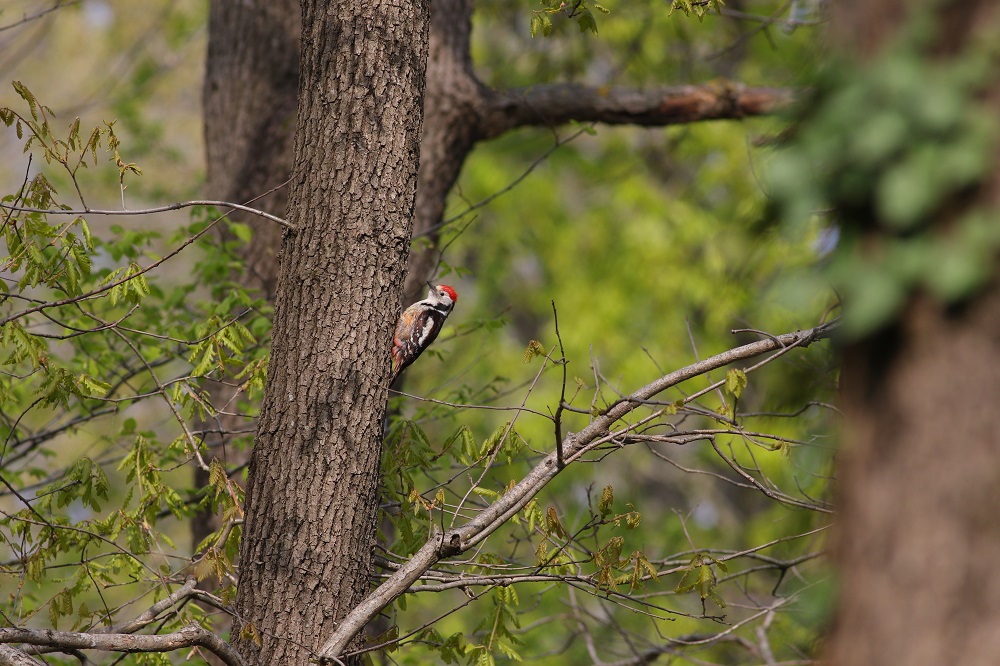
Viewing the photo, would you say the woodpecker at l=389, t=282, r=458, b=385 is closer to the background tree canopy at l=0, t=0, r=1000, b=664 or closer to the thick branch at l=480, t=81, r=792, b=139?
the background tree canopy at l=0, t=0, r=1000, b=664

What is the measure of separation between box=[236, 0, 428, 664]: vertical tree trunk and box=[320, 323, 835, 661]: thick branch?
0.13m

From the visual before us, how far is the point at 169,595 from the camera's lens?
10.1 ft

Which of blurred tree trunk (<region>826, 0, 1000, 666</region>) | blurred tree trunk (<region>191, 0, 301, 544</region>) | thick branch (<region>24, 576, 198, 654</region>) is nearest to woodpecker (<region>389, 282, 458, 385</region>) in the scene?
blurred tree trunk (<region>191, 0, 301, 544</region>)

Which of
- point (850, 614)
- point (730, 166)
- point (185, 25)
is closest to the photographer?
point (850, 614)

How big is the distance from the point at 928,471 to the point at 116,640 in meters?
2.25

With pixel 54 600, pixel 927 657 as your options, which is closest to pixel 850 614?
pixel 927 657

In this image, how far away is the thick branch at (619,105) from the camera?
17.2 feet

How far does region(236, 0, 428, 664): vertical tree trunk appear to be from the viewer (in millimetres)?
3049

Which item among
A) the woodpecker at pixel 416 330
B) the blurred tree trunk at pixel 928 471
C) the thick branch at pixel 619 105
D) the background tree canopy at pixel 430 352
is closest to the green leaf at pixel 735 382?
the background tree canopy at pixel 430 352

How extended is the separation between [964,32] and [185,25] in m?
8.29

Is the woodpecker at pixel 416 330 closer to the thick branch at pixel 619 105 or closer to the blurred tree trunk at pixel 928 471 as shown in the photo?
the thick branch at pixel 619 105

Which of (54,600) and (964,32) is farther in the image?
(54,600)

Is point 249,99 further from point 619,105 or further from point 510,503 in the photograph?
point 510,503

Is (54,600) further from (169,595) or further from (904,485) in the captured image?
(904,485)
